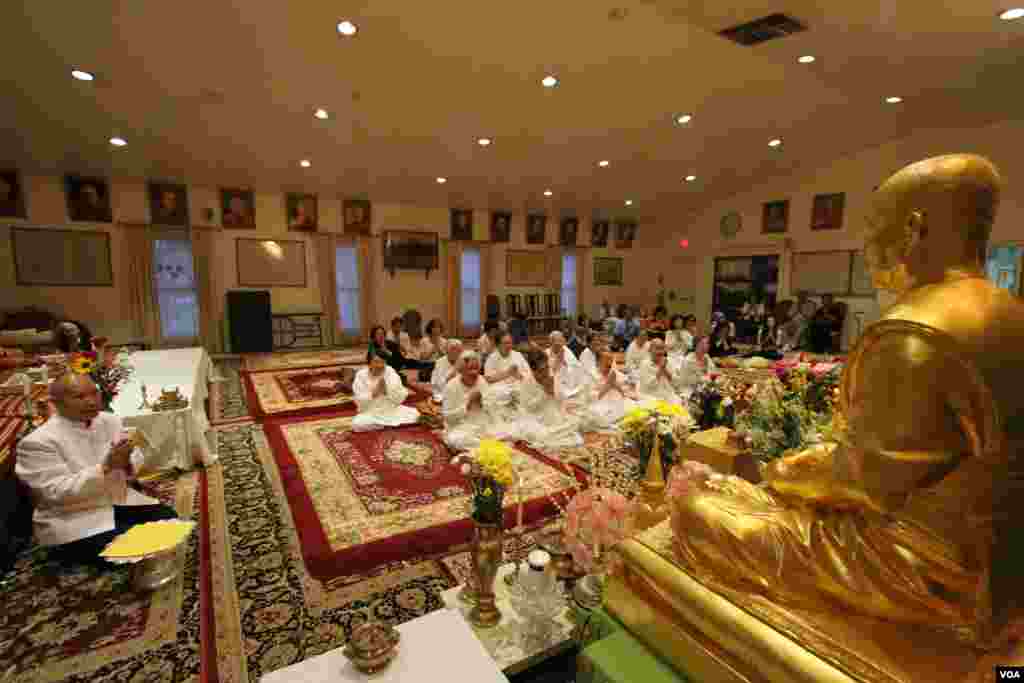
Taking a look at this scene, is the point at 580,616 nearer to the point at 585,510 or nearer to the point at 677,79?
the point at 585,510

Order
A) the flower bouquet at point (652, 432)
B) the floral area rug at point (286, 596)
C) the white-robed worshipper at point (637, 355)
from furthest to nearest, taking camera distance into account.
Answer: the white-robed worshipper at point (637, 355) → the flower bouquet at point (652, 432) → the floral area rug at point (286, 596)

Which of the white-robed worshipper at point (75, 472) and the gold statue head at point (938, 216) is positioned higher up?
the gold statue head at point (938, 216)

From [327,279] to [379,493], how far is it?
868 centimetres

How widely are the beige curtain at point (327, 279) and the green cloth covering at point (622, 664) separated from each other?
35.3 feet

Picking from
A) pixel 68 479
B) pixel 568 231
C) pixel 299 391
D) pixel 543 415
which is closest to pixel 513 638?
pixel 68 479

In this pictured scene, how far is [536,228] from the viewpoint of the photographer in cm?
1391

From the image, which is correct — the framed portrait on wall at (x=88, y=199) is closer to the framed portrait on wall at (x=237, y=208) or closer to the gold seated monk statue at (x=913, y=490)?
the framed portrait on wall at (x=237, y=208)

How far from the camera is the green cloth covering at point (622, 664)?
4.83 ft

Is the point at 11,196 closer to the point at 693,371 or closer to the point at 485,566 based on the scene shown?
the point at 485,566

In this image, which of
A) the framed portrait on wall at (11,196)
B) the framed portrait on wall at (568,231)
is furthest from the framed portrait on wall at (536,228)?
the framed portrait on wall at (11,196)

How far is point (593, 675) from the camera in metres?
1.54

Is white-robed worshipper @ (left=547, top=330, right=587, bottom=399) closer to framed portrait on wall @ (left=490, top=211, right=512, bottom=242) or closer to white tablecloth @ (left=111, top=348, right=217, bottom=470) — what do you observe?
white tablecloth @ (left=111, top=348, right=217, bottom=470)

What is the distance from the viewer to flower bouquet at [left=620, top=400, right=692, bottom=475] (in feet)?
7.62

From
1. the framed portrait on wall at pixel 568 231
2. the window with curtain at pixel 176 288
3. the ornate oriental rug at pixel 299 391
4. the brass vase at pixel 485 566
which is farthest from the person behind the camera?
the framed portrait on wall at pixel 568 231
